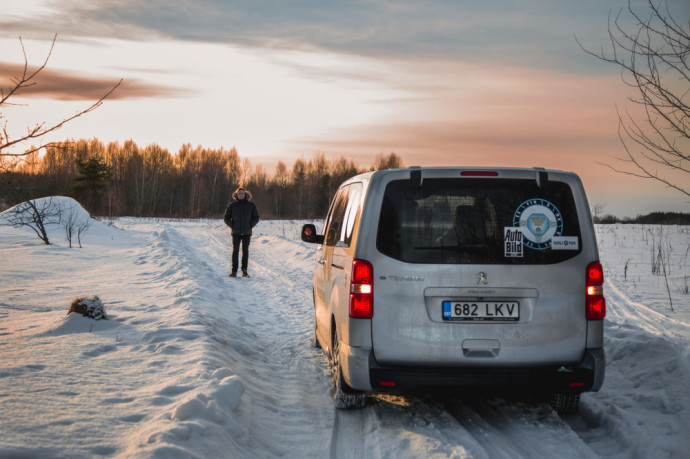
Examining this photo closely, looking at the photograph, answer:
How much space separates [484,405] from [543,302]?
1.38 metres

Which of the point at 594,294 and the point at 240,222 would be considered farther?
the point at 240,222

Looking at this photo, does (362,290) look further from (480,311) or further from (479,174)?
(479,174)

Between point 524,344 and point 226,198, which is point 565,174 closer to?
point 524,344

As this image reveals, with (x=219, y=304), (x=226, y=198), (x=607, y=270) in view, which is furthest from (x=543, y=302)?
(x=226, y=198)

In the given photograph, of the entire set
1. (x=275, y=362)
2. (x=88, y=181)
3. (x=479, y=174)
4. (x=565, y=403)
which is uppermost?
(x=88, y=181)

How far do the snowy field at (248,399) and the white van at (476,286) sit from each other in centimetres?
45

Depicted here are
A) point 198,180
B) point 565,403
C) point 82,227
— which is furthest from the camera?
point 198,180

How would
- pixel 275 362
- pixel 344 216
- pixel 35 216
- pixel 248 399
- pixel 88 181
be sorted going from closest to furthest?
1. pixel 248 399
2. pixel 344 216
3. pixel 275 362
4. pixel 35 216
5. pixel 88 181

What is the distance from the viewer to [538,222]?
4004 millimetres

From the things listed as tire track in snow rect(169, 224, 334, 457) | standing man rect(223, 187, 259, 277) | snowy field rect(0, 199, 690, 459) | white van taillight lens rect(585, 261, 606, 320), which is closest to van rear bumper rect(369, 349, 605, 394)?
white van taillight lens rect(585, 261, 606, 320)

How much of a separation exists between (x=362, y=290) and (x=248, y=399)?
5.25 ft

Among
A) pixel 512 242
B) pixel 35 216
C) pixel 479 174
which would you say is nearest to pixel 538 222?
pixel 512 242

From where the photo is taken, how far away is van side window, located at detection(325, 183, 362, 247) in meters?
4.62

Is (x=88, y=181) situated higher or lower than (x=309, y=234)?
higher
